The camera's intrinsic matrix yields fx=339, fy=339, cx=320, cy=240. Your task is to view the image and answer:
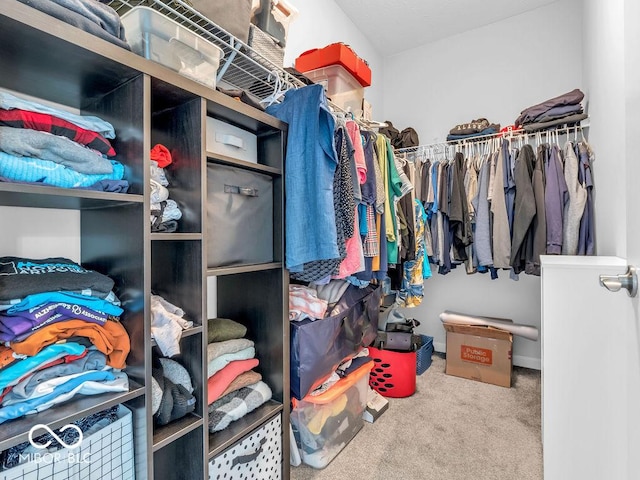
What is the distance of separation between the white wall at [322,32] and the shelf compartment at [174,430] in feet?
6.61

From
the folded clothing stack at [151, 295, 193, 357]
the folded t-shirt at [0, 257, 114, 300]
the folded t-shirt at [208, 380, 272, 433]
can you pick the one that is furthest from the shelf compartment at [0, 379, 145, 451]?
the folded t-shirt at [208, 380, 272, 433]

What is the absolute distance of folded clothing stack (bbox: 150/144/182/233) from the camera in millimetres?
1016

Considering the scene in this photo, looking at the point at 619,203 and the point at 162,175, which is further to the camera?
the point at 619,203

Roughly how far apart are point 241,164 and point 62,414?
866 millimetres

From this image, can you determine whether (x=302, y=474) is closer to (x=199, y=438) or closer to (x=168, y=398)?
(x=199, y=438)

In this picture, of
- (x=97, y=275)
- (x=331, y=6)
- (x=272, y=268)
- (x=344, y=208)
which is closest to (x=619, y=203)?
(x=344, y=208)

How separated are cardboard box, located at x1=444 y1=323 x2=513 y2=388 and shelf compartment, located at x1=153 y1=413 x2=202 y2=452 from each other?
7.23 ft

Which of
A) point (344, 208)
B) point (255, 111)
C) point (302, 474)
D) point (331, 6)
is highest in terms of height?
point (331, 6)

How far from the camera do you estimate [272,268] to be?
1.39 m

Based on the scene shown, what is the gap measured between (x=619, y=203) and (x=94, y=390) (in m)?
1.96

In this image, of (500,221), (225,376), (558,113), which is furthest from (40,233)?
(558,113)

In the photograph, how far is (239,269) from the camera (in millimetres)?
1220

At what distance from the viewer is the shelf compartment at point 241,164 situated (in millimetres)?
1124

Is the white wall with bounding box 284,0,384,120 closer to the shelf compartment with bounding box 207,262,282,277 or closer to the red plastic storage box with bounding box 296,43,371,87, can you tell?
the red plastic storage box with bounding box 296,43,371,87
